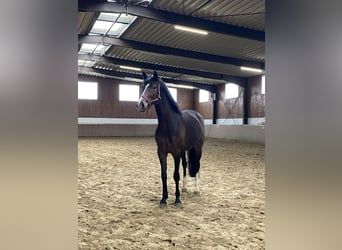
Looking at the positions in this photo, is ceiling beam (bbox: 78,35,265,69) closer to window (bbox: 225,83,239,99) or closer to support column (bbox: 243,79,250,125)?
support column (bbox: 243,79,250,125)

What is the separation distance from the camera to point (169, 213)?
3096 millimetres

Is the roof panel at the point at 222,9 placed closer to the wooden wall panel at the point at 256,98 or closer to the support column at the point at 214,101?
the wooden wall panel at the point at 256,98

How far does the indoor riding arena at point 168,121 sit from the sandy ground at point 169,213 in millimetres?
10

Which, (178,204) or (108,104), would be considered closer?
(178,204)

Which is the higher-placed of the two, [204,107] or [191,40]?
[191,40]

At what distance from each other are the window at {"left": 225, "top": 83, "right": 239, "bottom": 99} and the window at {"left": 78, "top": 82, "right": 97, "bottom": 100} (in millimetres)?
8286

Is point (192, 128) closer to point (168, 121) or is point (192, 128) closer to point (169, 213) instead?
point (168, 121)

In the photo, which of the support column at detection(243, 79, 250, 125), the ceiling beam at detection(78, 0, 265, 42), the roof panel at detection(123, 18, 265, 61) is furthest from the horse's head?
the support column at detection(243, 79, 250, 125)

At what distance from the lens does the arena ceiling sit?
7613 millimetres

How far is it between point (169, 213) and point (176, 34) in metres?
8.00

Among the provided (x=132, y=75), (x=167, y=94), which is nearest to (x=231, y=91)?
(x=132, y=75)

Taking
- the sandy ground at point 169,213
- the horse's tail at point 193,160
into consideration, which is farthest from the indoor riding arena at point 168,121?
the horse's tail at point 193,160

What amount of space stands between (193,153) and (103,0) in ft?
16.8

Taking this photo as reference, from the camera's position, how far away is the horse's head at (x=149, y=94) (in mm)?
3451
